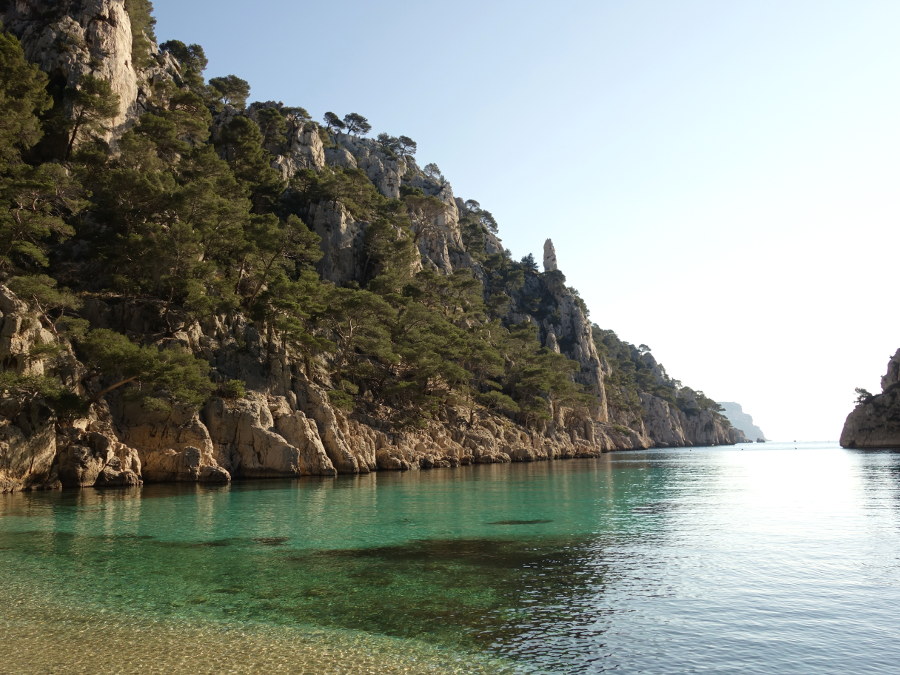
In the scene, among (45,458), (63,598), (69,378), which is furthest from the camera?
(69,378)

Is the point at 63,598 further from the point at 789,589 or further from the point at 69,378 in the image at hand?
the point at 69,378

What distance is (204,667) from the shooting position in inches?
348

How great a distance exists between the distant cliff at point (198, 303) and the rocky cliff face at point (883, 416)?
5429 cm

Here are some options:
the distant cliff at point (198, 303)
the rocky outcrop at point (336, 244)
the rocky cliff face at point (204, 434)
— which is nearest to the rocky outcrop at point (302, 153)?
the distant cliff at point (198, 303)

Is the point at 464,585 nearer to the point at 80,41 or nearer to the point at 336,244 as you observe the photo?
the point at 80,41

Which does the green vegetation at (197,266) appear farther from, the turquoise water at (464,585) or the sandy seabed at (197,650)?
the sandy seabed at (197,650)

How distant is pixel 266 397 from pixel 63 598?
Answer: 36.1 metres

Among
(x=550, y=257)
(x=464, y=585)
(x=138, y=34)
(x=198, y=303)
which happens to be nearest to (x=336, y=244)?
(x=138, y=34)

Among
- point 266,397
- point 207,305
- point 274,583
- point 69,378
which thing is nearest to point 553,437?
point 266,397

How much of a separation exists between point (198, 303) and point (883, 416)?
114022 millimetres

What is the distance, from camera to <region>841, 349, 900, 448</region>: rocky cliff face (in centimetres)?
10375

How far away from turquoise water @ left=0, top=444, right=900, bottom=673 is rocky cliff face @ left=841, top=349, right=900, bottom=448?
93053 mm

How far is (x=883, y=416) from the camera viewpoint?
106 m

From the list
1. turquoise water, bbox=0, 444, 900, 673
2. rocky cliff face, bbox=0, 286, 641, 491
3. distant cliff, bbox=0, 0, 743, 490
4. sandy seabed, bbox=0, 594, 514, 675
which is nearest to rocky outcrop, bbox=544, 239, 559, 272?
distant cliff, bbox=0, 0, 743, 490
